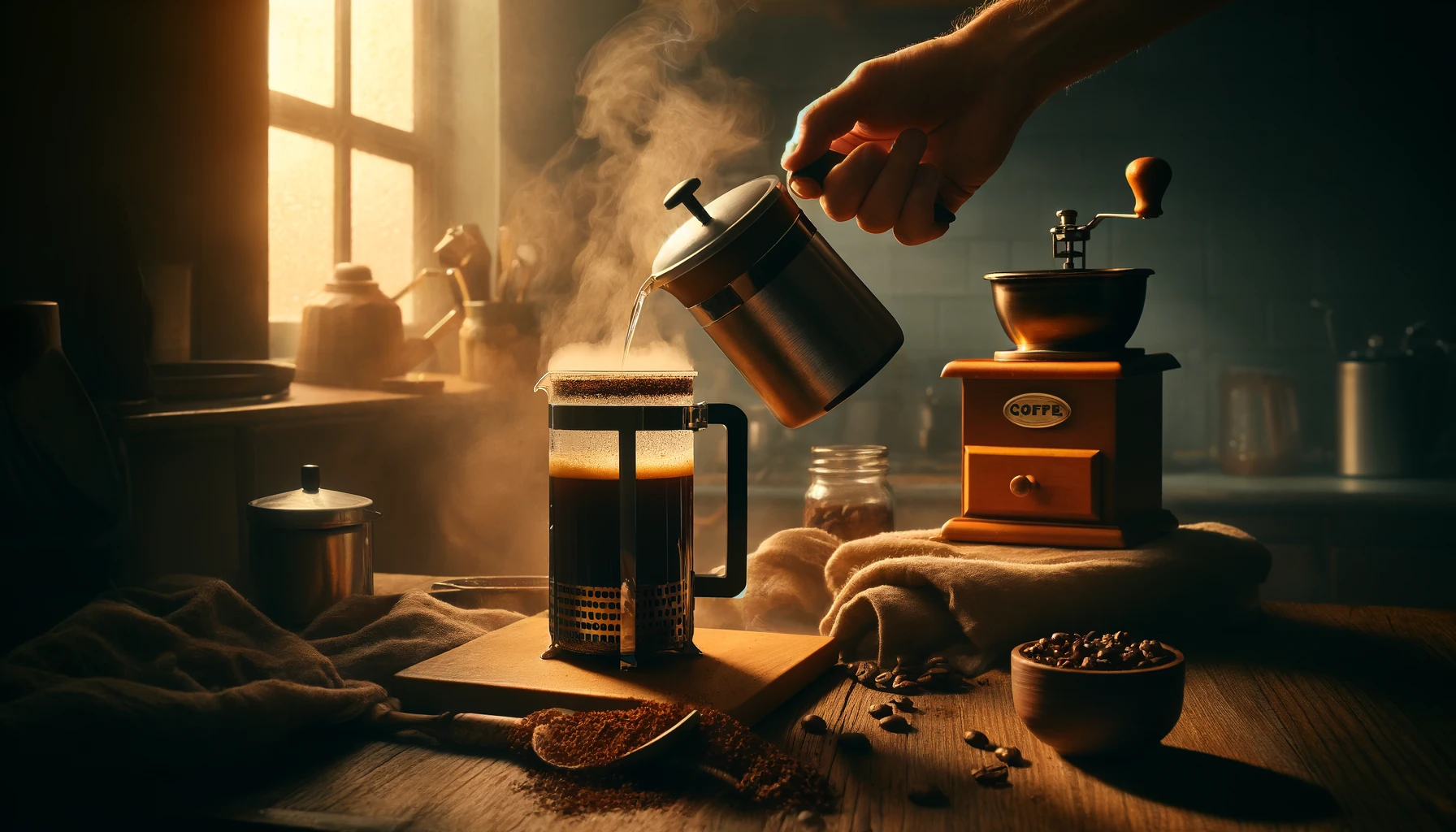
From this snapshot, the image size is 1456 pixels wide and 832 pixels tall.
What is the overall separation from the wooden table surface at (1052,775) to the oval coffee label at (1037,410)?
1.33ft

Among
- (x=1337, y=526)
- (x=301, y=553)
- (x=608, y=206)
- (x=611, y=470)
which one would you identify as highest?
Answer: (x=608, y=206)

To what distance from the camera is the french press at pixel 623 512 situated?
105cm

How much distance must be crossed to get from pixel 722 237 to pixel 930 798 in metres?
0.52

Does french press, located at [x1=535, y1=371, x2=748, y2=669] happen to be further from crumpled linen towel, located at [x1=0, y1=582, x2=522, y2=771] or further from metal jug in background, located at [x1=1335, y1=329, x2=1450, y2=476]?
metal jug in background, located at [x1=1335, y1=329, x2=1450, y2=476]

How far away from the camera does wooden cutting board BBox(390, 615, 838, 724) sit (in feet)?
3.17

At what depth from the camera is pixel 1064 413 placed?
1.41 meters

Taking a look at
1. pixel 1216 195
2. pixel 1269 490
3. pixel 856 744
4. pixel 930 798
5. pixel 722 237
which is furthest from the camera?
pixel 1216 195

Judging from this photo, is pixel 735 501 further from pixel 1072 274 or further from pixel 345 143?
pixel 345 143

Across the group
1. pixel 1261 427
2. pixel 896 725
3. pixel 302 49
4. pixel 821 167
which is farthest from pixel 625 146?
pixel 896 725

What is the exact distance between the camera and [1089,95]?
359 centimetres

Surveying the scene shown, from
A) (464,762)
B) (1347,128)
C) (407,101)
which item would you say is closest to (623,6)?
(407,101)

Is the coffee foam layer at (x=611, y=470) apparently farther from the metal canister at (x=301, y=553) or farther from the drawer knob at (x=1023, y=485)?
the drawer knob at (x=1023, y=485)

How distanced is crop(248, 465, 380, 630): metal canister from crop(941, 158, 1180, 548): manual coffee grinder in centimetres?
75

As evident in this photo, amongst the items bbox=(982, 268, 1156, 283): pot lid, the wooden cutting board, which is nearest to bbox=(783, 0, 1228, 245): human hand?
bbox=(982, 268, 1156, 283): pot lid
